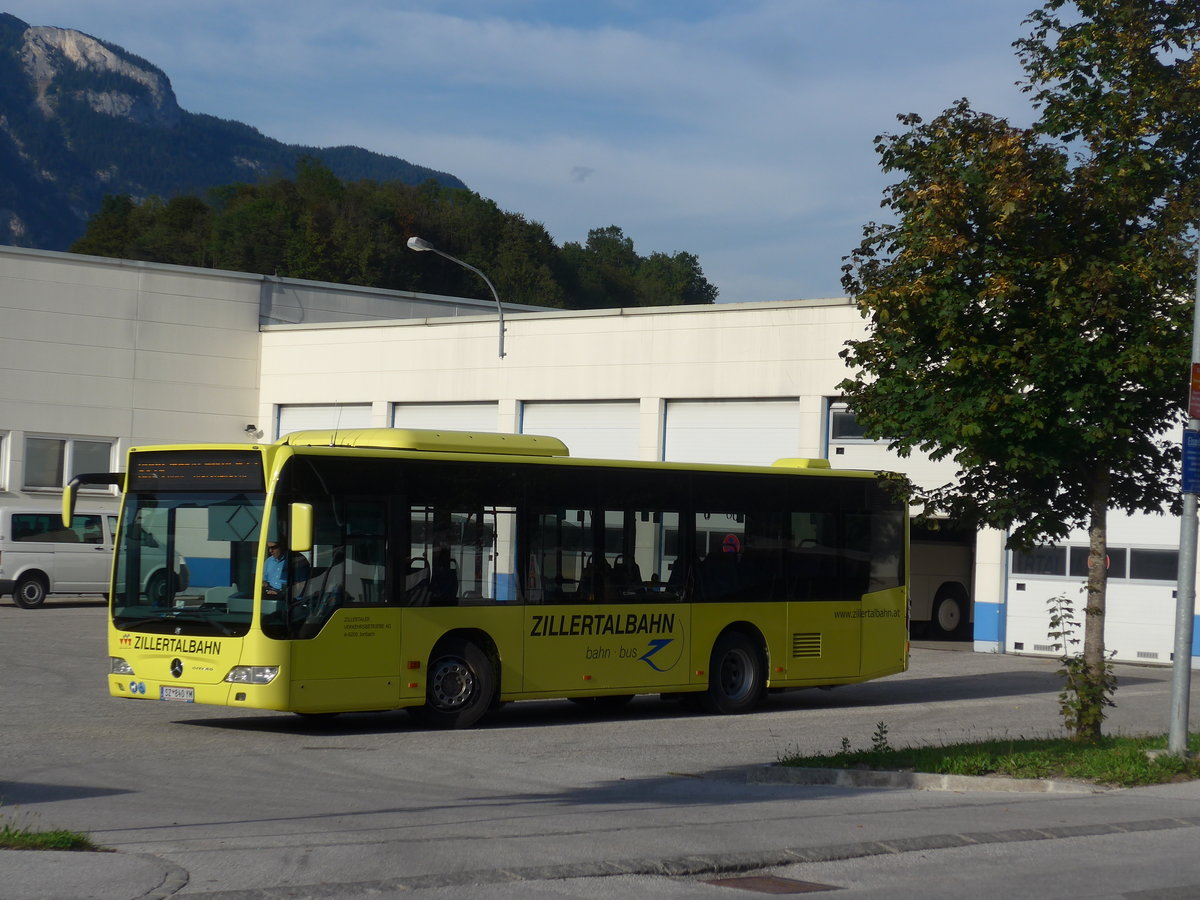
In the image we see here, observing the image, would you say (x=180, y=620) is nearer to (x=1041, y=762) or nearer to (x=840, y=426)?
(x=1041, y=762)

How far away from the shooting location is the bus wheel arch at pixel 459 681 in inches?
606

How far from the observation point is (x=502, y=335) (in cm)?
3500

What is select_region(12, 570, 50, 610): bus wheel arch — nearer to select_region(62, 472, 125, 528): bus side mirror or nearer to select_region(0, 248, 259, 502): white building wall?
select_region(0, 248, 259, 502): white building wall

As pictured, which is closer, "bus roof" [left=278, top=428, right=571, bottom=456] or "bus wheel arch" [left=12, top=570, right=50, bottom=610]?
"bus roof" [left=278, top=428, right=571, bottom=456]

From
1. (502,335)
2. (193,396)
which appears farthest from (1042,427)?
(193,396)

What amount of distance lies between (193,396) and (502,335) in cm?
945

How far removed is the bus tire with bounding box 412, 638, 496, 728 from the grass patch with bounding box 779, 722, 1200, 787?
3.79 m

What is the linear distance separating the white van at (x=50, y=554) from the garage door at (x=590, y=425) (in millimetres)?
9921

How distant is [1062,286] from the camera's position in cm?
1270

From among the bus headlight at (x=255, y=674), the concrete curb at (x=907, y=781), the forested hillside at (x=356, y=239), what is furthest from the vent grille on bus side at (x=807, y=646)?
the forested hillside at (x=356, y=239)

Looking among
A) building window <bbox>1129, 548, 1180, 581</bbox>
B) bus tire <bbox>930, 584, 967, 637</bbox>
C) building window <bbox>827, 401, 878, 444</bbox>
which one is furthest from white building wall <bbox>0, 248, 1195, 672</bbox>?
bus tire <bbox>930, 584, 967, 637</bbox>

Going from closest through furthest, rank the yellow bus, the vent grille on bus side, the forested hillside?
the yellow bus < the vent grille on bus side < the forested hillside

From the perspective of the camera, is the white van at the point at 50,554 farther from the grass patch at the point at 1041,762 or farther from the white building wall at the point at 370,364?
the grass patch at the point at 1041,762

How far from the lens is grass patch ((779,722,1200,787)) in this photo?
11781mm
